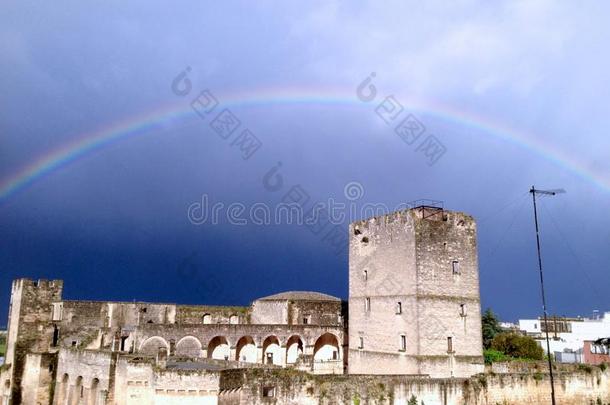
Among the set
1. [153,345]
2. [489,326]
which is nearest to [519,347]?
[489,326]

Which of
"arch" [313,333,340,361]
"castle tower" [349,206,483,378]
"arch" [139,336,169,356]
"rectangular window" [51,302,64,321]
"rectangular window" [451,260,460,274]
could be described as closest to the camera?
"castle tower" [349,206,483,378]

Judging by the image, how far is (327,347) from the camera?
2046 inches

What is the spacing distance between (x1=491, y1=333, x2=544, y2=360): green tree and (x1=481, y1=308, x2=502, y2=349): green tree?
10610 mm

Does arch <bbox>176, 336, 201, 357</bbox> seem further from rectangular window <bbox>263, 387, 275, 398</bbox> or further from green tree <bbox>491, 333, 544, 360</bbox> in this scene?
green tree <bbox>491, 333, 544, 360</bbox>

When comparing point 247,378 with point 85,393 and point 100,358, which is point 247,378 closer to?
point 100,358

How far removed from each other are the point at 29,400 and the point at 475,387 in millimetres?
35188

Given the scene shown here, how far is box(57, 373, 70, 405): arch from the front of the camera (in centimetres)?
4041

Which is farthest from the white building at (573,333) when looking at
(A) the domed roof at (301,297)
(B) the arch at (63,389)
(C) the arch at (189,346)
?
(B) the arch at (63,389)

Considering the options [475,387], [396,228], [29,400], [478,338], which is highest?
[396,228]

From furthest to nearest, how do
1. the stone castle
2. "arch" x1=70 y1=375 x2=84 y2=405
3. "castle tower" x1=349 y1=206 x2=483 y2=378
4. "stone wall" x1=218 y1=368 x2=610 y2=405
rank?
"arch" x1=70 y1=375 x2=84 y2=405
"castle tower" x1=349 y1=206 x2=483 y2=378
the stone castle
"stone wall" x1=218 y1=368 x2=610 y2=405

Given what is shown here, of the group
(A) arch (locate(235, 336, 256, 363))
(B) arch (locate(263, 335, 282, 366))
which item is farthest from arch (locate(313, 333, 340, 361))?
(A) arch (locate(235, 336, 256, 363))

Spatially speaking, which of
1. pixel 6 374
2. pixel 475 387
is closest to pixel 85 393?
pixel 6 374

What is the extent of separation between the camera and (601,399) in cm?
3519

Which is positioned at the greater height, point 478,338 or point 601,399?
point 478,338
